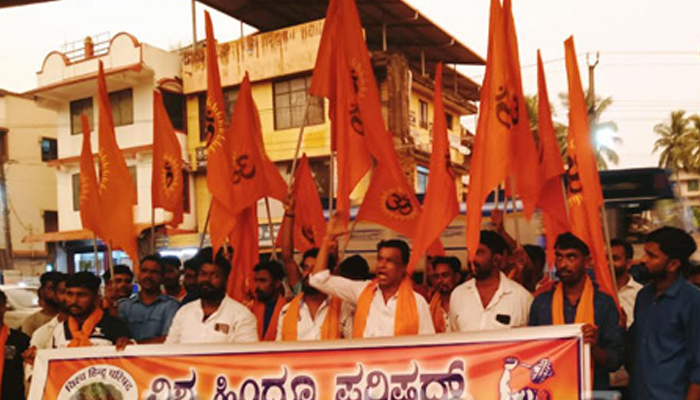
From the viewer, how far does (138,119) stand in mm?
23719

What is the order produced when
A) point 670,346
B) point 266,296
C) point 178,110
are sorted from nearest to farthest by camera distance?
point 670,346, point 266,296, point 178,110

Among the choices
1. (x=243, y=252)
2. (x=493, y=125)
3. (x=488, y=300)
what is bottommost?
(x=488, y=300)

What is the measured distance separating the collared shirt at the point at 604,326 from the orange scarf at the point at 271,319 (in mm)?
2012

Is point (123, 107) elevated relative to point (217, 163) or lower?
elevated

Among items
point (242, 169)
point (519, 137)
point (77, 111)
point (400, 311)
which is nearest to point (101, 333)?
point (400, 311)

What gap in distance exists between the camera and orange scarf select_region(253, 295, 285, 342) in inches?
207

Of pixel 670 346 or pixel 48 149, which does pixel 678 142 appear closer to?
pixel 48 149

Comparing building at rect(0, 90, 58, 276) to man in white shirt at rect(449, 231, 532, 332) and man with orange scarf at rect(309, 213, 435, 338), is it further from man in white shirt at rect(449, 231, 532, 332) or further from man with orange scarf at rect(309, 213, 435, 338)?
man in white shirt at rect(449, 231, 532, 332)

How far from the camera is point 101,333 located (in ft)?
14.8

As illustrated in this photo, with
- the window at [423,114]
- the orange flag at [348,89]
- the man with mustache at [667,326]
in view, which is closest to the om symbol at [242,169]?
the orange flag at [348,89]

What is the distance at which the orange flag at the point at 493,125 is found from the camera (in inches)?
182

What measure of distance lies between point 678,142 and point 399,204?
44119 mm

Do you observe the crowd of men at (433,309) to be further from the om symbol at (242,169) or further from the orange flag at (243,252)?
the om symbol at (242,169)

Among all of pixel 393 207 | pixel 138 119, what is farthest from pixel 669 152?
pixel 393 207
